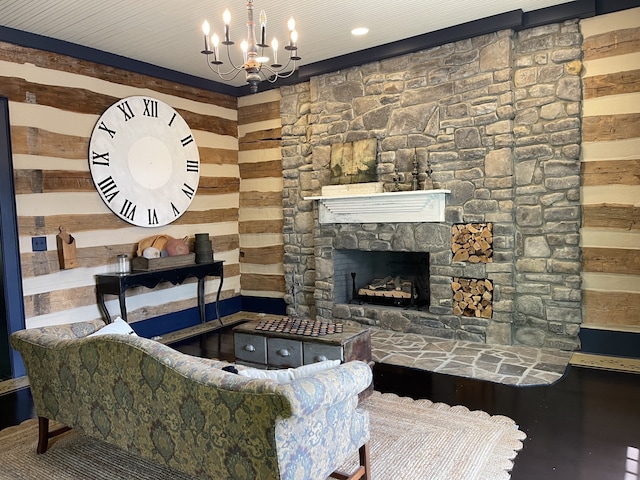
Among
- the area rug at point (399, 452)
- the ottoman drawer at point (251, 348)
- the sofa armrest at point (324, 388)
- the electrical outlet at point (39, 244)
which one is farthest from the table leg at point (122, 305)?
the sofa armrest at point (324, 388)

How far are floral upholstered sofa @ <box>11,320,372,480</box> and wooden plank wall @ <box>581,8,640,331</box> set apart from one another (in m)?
3.02

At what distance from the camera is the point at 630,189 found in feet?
13.0

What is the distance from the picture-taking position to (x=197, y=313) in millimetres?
5754

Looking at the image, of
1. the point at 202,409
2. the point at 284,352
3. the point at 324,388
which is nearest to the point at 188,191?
the point at 284,352

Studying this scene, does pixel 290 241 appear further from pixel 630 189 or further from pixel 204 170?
pixel 630 189

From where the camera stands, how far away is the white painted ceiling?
377 centimetres

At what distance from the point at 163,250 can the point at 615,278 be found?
444cm

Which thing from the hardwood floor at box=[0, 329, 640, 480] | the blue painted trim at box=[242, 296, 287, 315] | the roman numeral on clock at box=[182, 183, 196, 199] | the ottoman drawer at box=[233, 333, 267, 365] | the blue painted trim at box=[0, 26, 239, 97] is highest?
the blue painted trim at box=[0, 26, 239, 97]

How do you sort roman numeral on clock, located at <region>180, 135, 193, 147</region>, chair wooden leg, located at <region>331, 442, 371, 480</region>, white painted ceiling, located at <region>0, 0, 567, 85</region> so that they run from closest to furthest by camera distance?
chair wooden leg, located at <region>331, 442, 371, 480</region> → white painted ceiling, located at <region>0, 0, 567, 85</region> → roman numeral on clock, located at <region>180, 135, 193, 147</region>

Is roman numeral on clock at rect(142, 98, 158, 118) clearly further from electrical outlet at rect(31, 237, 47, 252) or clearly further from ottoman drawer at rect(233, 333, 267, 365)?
ottoman drawer at rect(233, 333, 267, 365)

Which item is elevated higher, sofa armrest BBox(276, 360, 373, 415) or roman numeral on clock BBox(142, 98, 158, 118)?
roman numeral on clock BBox(142, 98, 158, 118)

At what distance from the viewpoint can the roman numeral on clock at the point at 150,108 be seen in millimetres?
5152

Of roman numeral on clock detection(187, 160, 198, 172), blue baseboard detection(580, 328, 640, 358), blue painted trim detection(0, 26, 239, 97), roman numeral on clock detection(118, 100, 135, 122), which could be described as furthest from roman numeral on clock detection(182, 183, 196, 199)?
blue baseboard detection(580, 328, 640, 358)

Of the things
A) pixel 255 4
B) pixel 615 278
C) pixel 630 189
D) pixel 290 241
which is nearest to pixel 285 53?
pixel 255 4
